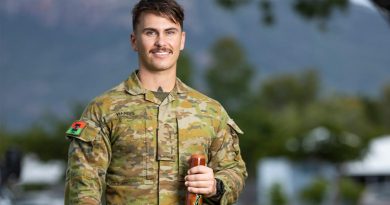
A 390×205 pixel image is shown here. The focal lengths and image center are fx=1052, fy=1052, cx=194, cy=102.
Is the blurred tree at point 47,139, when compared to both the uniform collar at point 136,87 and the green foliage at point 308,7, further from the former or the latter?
the uniform collar at point 136,87

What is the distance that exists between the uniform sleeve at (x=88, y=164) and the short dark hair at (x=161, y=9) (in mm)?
385

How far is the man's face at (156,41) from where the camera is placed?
341cm

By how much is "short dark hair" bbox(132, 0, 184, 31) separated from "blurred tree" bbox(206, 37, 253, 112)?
8570cm

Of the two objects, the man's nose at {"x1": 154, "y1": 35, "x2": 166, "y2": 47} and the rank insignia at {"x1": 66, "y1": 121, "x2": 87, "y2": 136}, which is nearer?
the rank insignia at {"x1": 66, "y1": 121, "x2": 87, "y2": 136}

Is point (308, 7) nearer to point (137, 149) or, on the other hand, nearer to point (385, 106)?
point (137, 149)

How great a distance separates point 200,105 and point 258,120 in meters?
56.6

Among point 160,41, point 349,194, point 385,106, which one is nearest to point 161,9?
point 160,41

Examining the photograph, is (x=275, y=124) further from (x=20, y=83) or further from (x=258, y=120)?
(x=20, y=83)

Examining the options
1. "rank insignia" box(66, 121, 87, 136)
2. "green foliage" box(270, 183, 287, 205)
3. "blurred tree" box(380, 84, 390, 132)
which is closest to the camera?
"rank insignia" box(66, 121, 87, 136)

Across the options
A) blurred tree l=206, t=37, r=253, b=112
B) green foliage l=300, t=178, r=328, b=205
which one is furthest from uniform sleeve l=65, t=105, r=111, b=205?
blurred tree l=206, t=37, r=253, b=112

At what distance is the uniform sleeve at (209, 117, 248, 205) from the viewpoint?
3.41 metres

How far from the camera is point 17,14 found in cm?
18838

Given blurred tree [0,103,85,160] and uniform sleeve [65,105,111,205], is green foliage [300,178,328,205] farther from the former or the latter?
uniform sleeve [65,105,111,205]

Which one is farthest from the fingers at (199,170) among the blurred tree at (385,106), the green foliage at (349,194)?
the blurred tree at (385,106)
